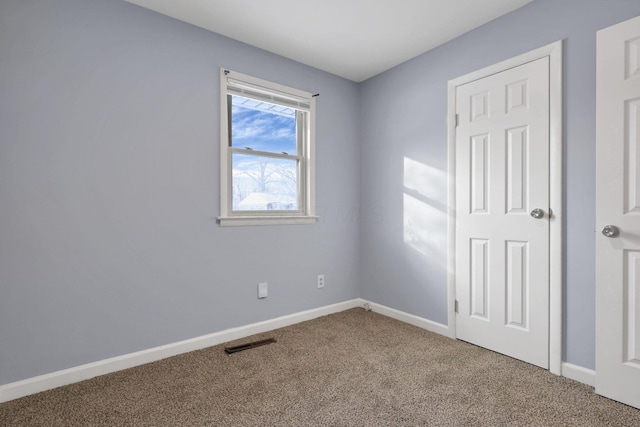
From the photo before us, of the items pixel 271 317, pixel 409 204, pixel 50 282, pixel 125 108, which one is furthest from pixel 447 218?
pixel 50 282

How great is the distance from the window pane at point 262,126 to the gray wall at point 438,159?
0.92m

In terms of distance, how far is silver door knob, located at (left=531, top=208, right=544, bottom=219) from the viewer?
2.19 m

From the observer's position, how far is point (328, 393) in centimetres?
192

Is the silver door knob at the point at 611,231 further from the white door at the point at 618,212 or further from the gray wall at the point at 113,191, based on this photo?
the gray wall at the point at 113,191

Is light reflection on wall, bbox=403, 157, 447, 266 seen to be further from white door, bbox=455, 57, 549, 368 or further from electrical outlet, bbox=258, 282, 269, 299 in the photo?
electrical outlet, bbox=258, 282, 269, 299

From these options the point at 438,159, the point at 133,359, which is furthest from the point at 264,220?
the point at 438,159

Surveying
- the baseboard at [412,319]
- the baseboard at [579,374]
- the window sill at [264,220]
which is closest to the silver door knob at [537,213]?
the baseboard at [579,374]

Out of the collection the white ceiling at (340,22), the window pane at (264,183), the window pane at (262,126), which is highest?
the white ceiling at (340,22)

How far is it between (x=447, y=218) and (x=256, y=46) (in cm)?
223

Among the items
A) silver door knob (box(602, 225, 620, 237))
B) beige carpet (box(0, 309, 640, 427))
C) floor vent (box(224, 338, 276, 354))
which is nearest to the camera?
beige carpet (box(0, 309, 640, 427))

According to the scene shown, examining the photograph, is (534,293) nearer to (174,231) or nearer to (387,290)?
(387,290)

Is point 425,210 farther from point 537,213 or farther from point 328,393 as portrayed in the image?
point 328,393

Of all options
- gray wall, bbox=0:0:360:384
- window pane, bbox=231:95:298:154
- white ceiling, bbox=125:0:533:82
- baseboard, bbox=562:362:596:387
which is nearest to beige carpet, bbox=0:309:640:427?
baseboard, bbox=562:362:596:387

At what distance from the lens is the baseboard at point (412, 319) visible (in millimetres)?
2846
